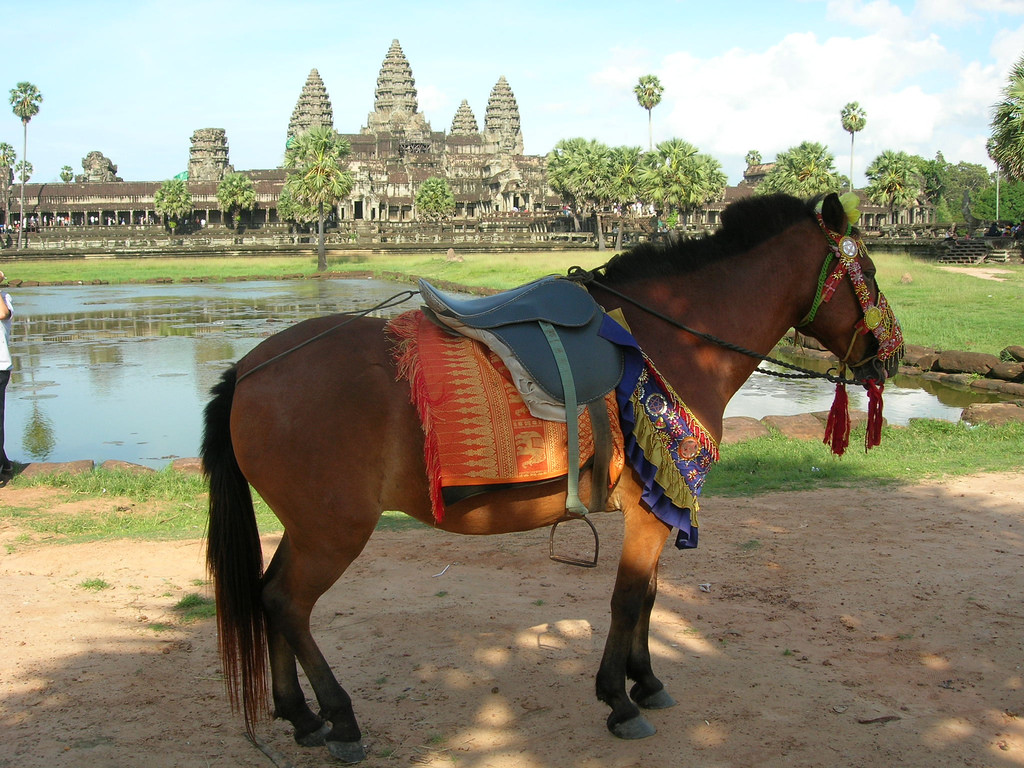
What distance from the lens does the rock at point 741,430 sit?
10.5 m

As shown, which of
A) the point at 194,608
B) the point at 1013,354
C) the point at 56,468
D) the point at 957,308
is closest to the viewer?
the point at 194,608

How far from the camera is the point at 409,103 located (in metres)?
115

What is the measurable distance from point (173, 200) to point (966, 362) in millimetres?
78550

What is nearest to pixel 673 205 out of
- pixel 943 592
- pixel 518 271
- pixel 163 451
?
pixel 518 271

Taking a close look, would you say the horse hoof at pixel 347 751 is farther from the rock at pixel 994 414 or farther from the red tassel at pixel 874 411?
the rock at pixel 994 414

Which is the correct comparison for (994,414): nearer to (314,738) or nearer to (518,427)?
(518,427)

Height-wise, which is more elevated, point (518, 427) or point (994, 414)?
point (518, 427)

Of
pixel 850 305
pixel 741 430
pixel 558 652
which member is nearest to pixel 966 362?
pixel 741 430

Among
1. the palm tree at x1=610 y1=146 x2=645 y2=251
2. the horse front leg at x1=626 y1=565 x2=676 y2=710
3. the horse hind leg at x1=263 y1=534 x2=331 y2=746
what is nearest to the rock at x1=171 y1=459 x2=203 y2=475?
the horse hind leg at x1=263 y1=534 x2=331 y2=746

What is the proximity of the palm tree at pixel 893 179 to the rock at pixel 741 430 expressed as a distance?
173 ft

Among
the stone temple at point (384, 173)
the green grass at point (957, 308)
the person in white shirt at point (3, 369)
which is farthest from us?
the stone temple at point (384, 173)

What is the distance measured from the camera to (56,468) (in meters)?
9.02

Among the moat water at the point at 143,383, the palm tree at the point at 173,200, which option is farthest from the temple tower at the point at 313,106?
the moat water at the point at 143,383

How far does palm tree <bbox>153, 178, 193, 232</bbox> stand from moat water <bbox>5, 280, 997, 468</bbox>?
50.6m
